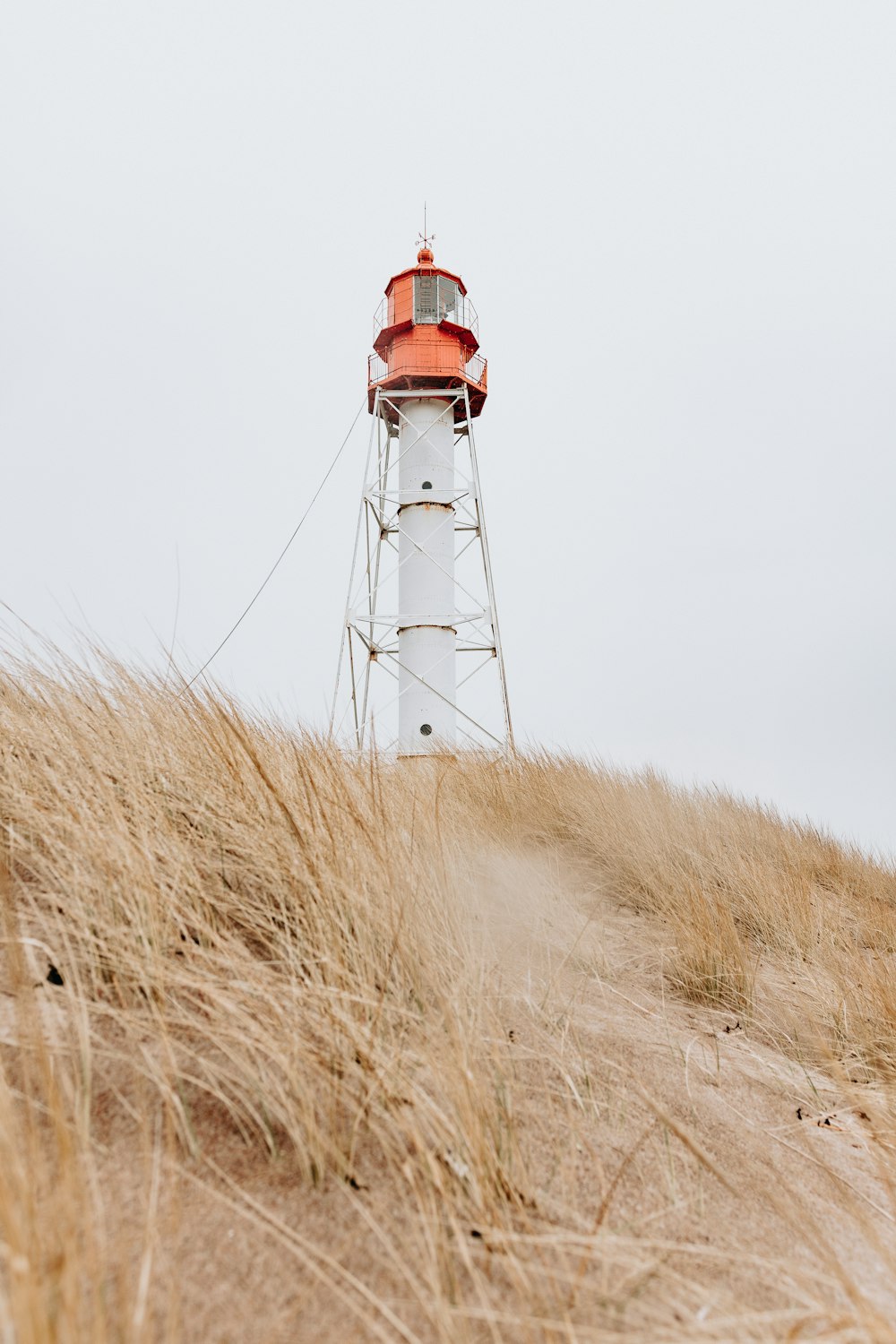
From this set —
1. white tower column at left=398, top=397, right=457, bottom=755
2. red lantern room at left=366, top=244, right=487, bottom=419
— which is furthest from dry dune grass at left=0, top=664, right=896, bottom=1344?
red lantern room at left=366, top=244, right=487, bottom=419

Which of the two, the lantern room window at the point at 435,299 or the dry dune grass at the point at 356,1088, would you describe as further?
the lantern room window at the point at 435,299

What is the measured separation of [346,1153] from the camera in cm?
113

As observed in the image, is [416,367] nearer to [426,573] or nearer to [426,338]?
[426,338]

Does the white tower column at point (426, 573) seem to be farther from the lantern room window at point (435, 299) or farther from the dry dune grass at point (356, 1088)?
the dry dune grass at point (356, 1088)

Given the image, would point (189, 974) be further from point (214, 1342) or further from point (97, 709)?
point (97, 709)

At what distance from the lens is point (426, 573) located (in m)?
10.6

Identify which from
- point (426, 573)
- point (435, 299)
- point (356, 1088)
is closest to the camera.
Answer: point (356, 1088)

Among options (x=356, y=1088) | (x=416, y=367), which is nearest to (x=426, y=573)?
(x=416, y=367)

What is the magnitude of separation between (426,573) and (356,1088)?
9.61 m

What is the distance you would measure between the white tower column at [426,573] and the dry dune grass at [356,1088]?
24.8ft

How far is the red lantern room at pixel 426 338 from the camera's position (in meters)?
11.2

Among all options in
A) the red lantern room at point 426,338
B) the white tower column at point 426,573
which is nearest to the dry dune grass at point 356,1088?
the white tower column at point 426,573

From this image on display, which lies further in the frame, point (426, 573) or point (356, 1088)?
point (426, 573)

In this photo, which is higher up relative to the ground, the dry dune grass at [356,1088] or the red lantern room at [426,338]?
the red lantern room at [426,338]
